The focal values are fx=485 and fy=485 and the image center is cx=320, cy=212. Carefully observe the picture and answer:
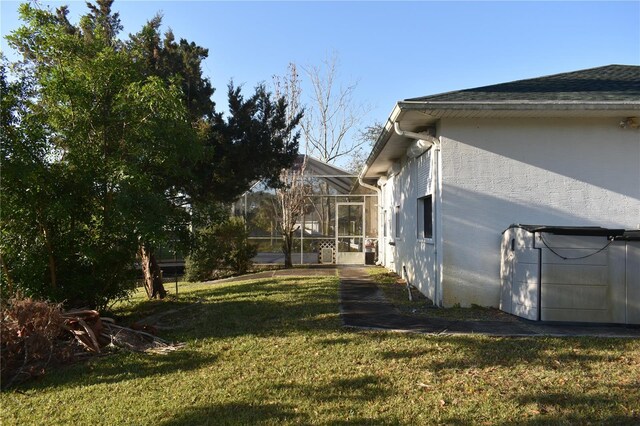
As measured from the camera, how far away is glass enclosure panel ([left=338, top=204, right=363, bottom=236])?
19.1 metres

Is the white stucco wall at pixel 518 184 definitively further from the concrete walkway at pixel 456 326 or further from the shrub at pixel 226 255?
the shrub at pixel 226 255

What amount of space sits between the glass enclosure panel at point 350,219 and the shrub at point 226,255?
3.74 m

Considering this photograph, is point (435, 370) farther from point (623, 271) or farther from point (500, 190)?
point (500, 190)

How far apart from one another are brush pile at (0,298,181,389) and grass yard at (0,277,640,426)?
241mm

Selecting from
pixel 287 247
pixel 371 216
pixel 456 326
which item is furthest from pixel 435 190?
pixel 371 216

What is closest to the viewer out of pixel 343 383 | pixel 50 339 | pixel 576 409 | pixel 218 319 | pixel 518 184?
pixel 576 409

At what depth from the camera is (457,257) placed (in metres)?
8.34

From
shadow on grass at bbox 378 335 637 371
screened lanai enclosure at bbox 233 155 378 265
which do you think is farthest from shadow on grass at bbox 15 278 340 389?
screened lanai enclosure at bbox 233 155 378 265

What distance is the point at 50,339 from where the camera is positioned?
19.0ft

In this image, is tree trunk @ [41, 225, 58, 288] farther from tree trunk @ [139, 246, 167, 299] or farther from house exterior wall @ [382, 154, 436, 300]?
house exterior wall @ [382, 154, 436, 300]

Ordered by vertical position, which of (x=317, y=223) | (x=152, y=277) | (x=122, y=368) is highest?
(x=317, y=223)

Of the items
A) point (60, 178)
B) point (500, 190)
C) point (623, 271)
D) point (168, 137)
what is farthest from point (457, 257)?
point (60, 178)

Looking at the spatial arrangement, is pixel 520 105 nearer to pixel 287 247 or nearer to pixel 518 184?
pixel 518 184

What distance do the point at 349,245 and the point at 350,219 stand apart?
3.47 feet
